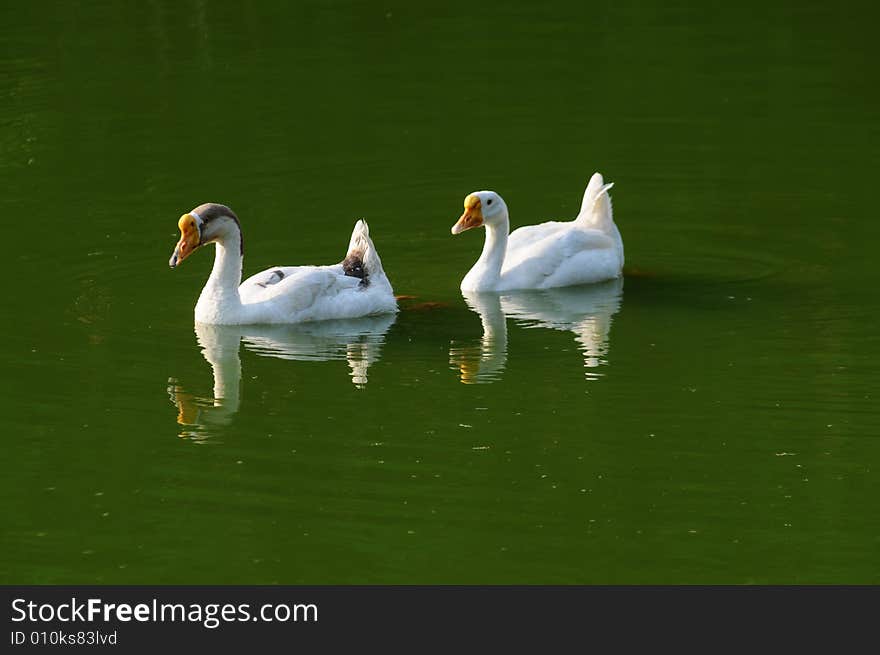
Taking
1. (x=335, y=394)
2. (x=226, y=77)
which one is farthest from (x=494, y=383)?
(x=226, y=77)

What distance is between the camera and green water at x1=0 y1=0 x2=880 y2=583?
1062cm

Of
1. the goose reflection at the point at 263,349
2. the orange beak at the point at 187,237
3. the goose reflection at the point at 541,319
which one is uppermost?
the orange beak at the point at 187,237

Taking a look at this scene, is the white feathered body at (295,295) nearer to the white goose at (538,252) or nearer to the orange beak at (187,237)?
the orange beak at (187,237)

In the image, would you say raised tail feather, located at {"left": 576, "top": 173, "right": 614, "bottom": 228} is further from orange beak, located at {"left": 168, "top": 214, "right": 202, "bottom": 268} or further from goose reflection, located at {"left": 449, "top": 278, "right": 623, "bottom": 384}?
orange beak, located at {"left": 168, "top": 214, "right": 202, "bottom": 268}

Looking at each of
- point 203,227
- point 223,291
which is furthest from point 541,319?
point 203,227

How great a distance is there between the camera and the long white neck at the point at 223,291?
14875 millimetres

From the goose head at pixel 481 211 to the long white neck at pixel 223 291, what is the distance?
2042mm

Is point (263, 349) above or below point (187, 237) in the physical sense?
below

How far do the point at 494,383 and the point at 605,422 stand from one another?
125 cm

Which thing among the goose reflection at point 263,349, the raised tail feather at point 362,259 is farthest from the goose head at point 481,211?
the goose reflection at point 263,349

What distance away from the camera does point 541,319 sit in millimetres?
15352

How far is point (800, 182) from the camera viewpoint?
63.4ft

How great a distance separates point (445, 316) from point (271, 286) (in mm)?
1428

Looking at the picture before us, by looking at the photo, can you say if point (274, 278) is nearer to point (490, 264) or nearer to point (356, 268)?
point (356, 268)
